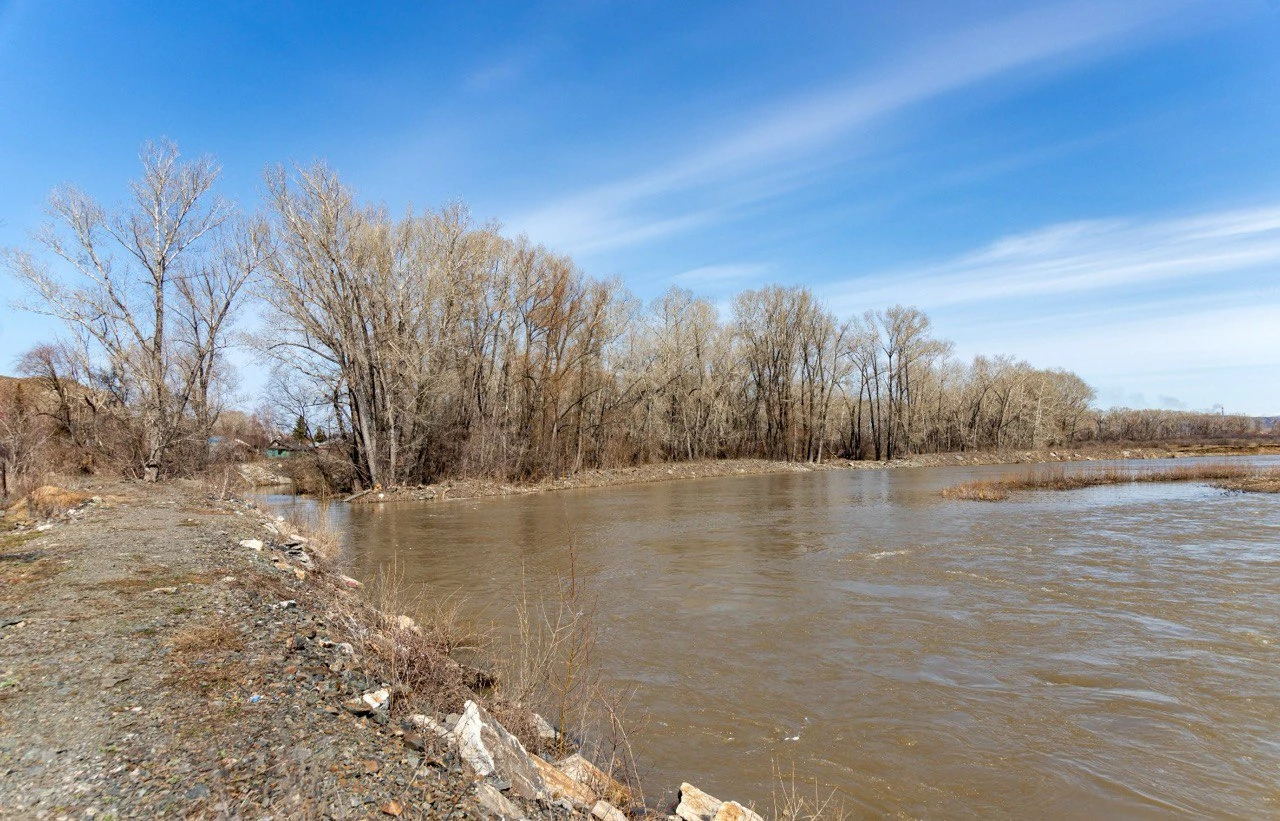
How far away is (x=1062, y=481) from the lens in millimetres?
28578

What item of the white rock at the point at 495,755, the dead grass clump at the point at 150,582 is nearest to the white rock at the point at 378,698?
the white rock at the point at 495,755

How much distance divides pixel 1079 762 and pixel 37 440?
2459 cm

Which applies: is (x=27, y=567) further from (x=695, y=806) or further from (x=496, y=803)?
(x=695, y=806)

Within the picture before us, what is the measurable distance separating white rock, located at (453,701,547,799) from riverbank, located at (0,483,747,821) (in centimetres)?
1

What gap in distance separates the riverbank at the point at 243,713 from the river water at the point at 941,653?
162 cm

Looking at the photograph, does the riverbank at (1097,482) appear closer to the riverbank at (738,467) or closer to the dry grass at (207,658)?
the riverbank at (738,467)

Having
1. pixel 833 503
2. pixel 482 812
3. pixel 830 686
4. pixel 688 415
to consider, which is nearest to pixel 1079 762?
pixel 830 686

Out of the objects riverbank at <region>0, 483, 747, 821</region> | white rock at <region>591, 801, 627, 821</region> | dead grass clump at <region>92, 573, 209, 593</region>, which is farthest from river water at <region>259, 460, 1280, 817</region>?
dead grass clump at <region>92, 573, 209, 593</region>

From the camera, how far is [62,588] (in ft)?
22.9

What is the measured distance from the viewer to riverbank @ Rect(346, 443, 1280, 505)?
29.1 metres

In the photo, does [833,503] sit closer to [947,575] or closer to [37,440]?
[947,575]

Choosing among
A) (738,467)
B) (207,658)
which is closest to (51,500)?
(207,658)

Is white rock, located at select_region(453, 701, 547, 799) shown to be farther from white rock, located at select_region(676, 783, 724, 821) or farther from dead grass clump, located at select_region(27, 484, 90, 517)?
dead grass clump, located at select_region(27, 484, 90, 517)

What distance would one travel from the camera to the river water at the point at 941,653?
502 cm
